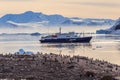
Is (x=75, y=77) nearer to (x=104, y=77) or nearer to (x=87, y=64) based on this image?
(x=104, y=77)

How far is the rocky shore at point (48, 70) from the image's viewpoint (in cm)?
1886

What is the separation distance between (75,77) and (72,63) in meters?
3.28

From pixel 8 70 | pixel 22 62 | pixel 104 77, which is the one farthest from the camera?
pixel 22 62

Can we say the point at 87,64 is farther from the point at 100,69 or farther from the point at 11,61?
the point at 11,61

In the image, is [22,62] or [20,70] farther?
[22,62]

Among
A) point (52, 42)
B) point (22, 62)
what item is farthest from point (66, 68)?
point (52, 42)

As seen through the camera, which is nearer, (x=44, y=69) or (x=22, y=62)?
(x=44, y=69)

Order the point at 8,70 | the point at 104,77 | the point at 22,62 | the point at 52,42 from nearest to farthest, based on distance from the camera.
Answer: the point at 104,77, the point at 8,70, the point at 22,62, the point at 52,42

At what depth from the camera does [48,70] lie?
20281 mm

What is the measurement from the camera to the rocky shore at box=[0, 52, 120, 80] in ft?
61.9

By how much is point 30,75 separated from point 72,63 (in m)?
3.89

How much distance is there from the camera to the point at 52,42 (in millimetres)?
164250

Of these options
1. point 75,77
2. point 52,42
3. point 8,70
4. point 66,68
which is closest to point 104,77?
point 75,77

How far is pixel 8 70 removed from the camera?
19891mm
